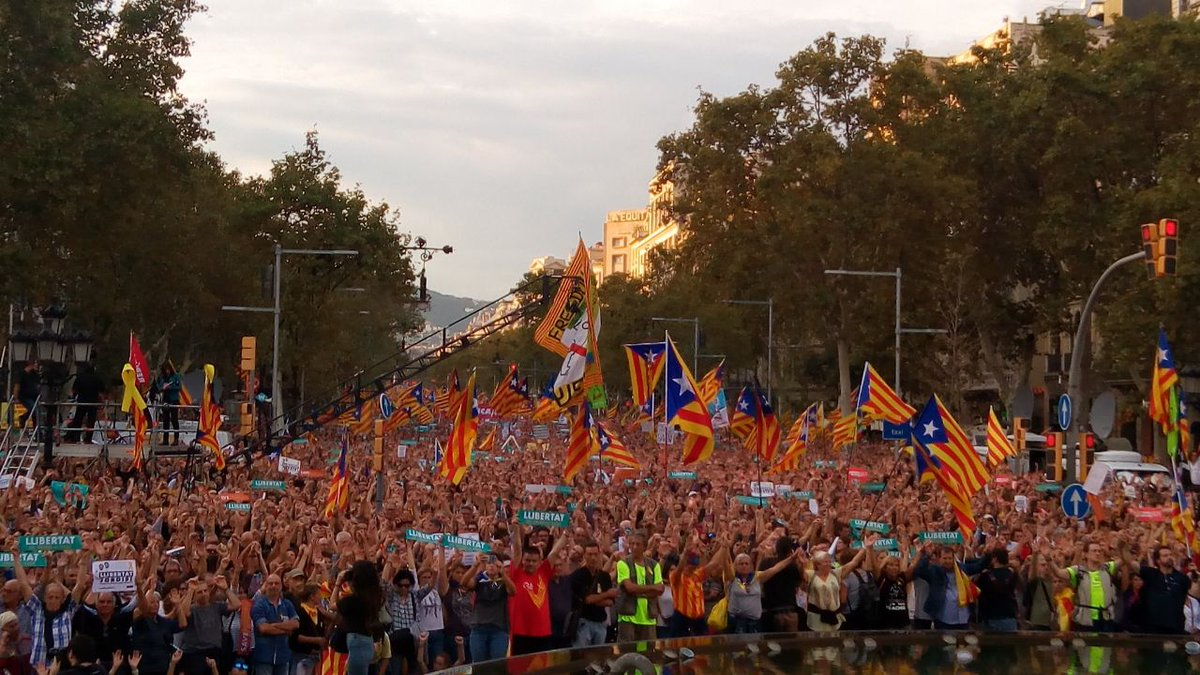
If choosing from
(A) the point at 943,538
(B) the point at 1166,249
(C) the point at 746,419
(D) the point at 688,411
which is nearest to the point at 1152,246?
(B) the point at 1166,249

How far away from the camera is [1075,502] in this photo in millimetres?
19359

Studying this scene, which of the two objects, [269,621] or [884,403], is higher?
[884,403]

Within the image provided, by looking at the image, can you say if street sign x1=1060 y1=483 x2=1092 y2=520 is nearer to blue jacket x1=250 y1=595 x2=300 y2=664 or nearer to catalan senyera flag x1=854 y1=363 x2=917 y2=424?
catalan senyera flag x1=854 y1=363 x2=917 y2=424

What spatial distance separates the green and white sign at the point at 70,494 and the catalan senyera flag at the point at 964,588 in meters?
10.6

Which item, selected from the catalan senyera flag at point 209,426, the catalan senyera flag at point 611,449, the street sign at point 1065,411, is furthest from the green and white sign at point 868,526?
the catalan senyera flag at point 209,426

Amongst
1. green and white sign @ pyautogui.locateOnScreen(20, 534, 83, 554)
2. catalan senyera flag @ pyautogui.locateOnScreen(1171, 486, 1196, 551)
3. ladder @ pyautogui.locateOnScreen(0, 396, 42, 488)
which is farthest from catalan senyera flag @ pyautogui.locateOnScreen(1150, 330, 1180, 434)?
ladder @ pyautogui.locateOnScreen(0, 396, 42, 488)

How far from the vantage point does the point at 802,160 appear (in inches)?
2159

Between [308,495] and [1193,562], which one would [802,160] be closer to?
[308,495]

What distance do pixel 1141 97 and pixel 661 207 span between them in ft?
50.5

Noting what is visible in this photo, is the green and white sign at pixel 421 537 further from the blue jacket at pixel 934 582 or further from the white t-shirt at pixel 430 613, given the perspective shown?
the blue jacket at pixel 934 582

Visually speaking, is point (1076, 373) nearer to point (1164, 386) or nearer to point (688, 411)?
point (1164, 386)

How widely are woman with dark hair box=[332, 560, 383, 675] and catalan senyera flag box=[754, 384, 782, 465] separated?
1662 cm

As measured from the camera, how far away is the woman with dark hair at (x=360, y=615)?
982cm

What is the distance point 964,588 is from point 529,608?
4280mm
